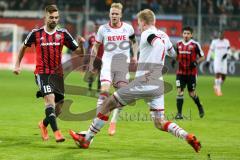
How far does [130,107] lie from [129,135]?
235 inches

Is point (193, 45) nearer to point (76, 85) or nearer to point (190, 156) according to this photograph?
point (190, 156)

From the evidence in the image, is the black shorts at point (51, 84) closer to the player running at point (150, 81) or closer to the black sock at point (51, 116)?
the black sock at point (51, 116)

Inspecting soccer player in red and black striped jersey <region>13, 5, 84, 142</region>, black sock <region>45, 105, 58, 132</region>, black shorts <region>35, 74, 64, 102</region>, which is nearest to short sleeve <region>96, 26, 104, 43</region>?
soccer player in red and black striped jersey <region>13, 5, 84, 142</region>

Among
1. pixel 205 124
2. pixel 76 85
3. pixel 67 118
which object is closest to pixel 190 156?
pixel 205 124

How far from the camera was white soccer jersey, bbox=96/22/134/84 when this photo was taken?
42.8 ft

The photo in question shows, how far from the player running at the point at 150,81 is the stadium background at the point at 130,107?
0.47 meters

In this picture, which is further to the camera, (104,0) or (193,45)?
(104,0)

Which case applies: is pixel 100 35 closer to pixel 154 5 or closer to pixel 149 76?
pixel 149 76

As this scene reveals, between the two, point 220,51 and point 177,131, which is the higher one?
point 177,131

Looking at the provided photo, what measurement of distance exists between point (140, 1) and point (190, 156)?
98.1ft

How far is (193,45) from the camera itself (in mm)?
16656

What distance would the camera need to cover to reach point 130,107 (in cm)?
1872

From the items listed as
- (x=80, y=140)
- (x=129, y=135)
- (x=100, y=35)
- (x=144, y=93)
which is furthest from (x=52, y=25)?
(x=129, y=135)

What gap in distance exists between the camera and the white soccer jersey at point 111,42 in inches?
513
